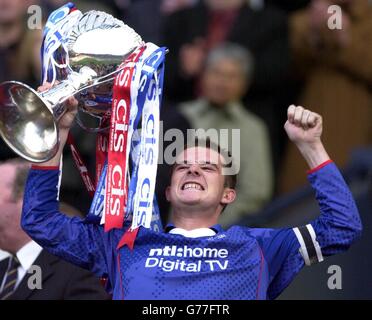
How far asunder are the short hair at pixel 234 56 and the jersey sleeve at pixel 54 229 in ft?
10.1

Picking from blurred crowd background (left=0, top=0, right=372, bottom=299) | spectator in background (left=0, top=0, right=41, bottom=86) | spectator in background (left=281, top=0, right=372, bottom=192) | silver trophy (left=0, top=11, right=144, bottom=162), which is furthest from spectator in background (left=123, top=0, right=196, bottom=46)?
silver trophy (left=0, top=11, right=144, bottom=162)

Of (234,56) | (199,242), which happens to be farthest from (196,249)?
(234,56)

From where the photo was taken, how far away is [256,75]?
27.6ft

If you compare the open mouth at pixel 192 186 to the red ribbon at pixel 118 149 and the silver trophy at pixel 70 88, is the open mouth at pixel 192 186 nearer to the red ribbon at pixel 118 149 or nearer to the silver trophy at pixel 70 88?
the red ribbon at pixel 118 149

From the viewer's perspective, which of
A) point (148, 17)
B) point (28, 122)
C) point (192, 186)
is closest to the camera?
point (28, 122)

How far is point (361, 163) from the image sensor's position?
7.53m

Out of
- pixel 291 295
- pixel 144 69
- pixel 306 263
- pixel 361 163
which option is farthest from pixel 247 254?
pixel 361 163

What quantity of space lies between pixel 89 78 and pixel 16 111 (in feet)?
1.08

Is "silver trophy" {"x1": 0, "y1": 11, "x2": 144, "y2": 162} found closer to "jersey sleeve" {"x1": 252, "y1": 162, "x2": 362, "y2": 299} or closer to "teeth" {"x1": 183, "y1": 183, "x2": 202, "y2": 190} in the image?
"teeth" {"x1": 183, "y1": 183, "x2": 202, "y2": 190}

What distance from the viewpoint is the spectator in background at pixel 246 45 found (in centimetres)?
845

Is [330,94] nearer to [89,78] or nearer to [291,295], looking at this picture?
[291,295]

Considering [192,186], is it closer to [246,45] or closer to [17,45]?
[246,45]

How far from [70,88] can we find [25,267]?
126 centimetres

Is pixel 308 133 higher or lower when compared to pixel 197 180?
higher
